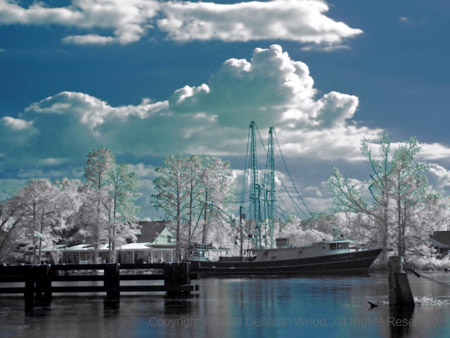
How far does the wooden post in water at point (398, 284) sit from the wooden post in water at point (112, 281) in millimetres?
13848

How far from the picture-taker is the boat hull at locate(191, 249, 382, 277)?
63562mm

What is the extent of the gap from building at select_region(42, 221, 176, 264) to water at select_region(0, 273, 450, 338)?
158ft

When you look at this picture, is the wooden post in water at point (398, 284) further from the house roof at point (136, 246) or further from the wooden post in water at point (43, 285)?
the house roof at point (136, 246)

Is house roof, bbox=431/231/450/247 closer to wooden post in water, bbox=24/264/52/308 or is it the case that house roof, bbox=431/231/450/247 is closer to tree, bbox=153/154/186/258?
tree, bbox=153/154/186/258

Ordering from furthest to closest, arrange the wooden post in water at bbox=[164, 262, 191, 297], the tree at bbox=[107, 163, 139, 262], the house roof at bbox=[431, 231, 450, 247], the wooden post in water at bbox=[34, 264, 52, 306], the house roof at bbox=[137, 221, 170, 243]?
1. the house roof at bbox=[431, 231, 450, 247]
2. the house roof at bbox=[137, 221, 170, 243]
3. the tree at bbox=[107, 163, 139, 262]
4. the wooden post in water at bbox=[164, 262, 191, 297]
5. the wooden post in water at bbox=[34, 264, 52, 306]

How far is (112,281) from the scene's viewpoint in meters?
30.2

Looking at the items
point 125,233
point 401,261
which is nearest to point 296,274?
point 125,233

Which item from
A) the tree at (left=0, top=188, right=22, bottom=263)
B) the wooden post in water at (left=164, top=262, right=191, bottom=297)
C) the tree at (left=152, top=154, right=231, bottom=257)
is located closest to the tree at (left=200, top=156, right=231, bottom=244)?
the tree at (left=152, top=154, right=231, bottom=257)

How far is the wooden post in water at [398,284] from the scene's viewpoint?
Answer: 22.6 metres

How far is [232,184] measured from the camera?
259ft

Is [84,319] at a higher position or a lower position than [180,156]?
lower

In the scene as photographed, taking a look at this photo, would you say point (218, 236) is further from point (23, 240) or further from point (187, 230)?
point (23, 240)

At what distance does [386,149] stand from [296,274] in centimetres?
1763

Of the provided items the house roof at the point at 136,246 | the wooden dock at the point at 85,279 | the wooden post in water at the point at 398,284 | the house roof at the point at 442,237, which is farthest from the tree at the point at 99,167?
the house roof at the point at 442,237
